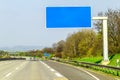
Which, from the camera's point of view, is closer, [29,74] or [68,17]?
[29,74]

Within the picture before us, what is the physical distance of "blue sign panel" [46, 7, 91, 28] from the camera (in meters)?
38.2

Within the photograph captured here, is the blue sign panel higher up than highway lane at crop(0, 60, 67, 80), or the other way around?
the blue sign panel

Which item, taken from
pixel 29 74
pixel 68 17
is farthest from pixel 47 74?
pixel 68 17

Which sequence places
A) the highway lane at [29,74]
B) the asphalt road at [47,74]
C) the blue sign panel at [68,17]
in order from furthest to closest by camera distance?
the blue sign panel at [68,17] < the asphalt road at [47,74] < the highway lane at [29,74]

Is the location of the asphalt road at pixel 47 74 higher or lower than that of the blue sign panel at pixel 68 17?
lower

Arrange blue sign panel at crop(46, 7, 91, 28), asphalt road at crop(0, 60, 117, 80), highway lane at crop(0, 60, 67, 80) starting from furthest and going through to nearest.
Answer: blue sign panel at crop(46, 7, 91, 28) < asphalt road at crop(0, 60, 117, 80) < highway lane at crop(0, 60, 67, 80)

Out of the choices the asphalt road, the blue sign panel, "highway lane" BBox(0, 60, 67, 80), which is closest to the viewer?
"highway lane" BBox(0, 60, 67, 80)

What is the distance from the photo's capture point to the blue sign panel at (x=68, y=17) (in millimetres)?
38219

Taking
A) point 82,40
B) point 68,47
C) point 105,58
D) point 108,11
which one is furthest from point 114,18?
point 68,47

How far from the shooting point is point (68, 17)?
1508 inches

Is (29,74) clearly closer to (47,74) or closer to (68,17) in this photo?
(47,74)

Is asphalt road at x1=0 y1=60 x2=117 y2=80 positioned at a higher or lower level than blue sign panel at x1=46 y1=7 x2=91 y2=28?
lower

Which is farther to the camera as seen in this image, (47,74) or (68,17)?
(68,17)

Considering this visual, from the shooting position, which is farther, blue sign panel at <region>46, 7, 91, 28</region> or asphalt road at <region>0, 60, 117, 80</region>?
blue sign panel at <region>46, 7, 91, 28</region>
